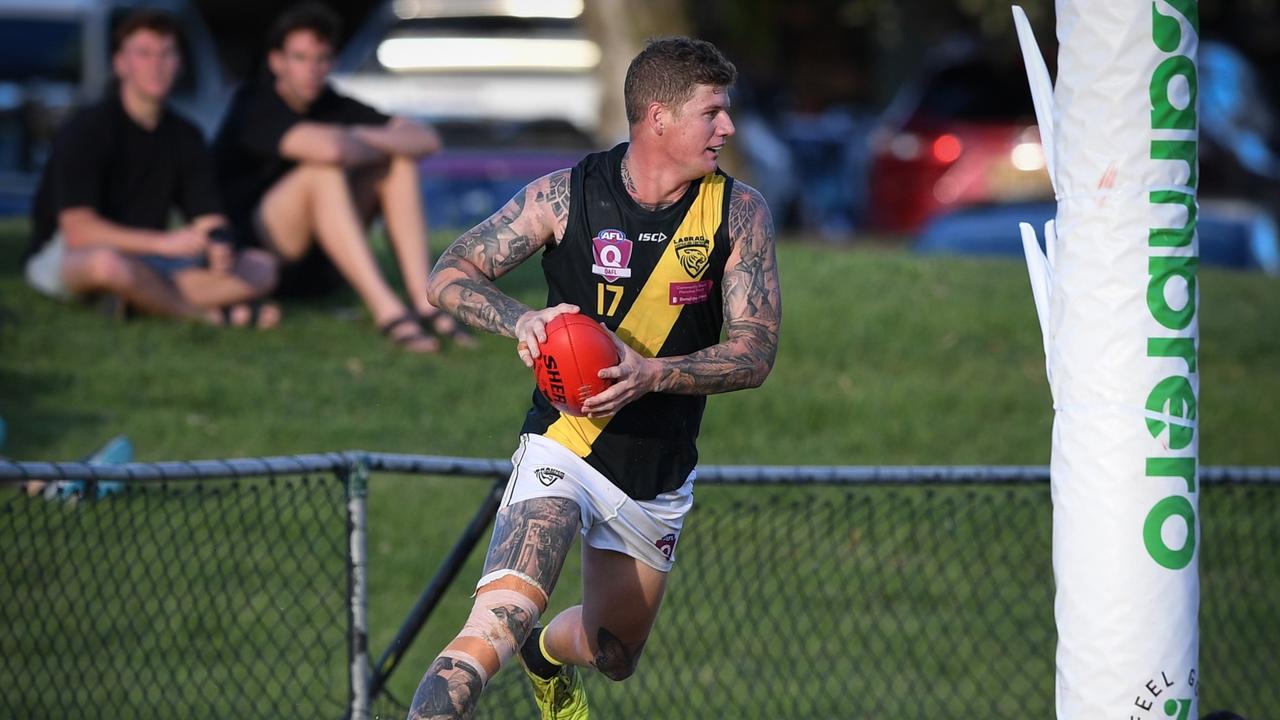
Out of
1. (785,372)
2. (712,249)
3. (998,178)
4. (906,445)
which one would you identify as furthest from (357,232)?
(998,178)

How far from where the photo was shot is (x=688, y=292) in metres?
5.08

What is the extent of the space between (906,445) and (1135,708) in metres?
5.64

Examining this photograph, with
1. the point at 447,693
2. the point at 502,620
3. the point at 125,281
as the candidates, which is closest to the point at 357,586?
the point at 502,620

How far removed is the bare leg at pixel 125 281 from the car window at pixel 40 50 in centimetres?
744

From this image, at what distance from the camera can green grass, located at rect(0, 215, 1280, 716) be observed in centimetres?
833

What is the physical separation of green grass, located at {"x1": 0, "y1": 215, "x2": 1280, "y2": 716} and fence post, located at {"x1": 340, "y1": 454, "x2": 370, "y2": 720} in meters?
1.46

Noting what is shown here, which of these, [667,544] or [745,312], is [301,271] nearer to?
[667,544]

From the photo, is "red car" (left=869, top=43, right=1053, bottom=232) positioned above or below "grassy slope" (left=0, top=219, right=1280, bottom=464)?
above

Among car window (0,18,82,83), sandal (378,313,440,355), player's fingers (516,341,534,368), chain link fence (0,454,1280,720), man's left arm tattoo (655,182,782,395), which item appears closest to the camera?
player's fingers (516,341,534,368)

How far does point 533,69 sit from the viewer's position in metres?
16.3

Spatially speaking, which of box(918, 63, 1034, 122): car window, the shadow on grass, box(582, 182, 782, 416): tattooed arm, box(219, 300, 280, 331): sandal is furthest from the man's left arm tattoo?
box(918, 63, 1034, 122): car window

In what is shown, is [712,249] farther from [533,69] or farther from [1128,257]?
[533,69]

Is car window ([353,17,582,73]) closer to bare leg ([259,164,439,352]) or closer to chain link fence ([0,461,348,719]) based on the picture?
bare leg ([259,164,439,352])

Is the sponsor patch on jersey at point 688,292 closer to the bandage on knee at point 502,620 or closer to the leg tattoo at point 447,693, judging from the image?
the bandage on knee at point 502,620
